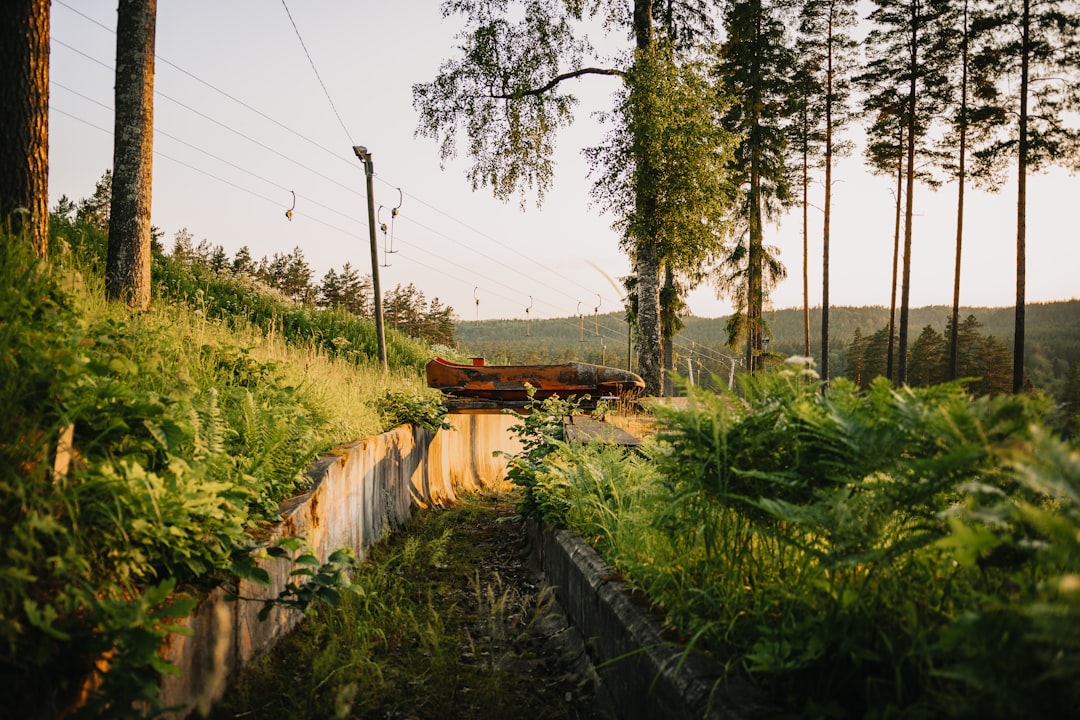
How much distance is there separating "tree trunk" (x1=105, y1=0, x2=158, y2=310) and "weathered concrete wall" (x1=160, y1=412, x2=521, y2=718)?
3.51 m

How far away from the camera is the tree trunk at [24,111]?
4.57 metres

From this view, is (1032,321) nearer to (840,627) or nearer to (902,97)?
(902,97)

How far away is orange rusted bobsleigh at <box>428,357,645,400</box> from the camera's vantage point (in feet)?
34.6

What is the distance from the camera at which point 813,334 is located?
381ft

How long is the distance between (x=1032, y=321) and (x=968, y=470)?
140821 millimetres

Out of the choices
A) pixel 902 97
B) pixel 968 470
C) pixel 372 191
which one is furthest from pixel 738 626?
pixel 902 97

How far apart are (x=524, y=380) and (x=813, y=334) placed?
4645 inches

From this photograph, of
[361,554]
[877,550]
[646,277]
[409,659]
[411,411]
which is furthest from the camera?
[646,277]

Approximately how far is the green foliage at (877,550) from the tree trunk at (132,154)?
22.7ft

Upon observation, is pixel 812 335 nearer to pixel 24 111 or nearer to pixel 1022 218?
pixel 1022 218

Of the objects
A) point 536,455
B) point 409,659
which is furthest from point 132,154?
point 409,659

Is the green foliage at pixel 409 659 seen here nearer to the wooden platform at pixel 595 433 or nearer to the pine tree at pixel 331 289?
the wooden platform at pixel 595 433

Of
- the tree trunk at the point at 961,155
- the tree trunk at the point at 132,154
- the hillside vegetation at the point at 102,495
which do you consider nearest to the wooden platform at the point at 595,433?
the hillside vegetation at the point at 102,495

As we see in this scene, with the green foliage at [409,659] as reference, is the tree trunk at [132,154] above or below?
above
